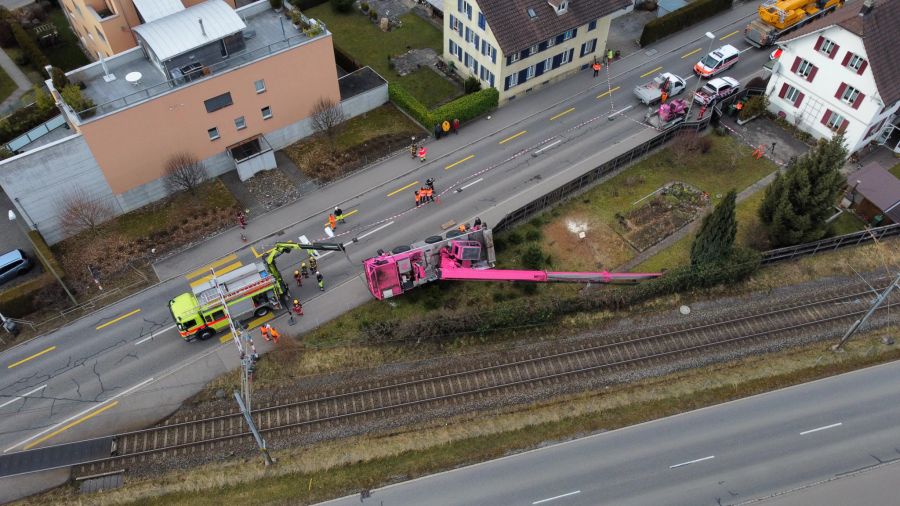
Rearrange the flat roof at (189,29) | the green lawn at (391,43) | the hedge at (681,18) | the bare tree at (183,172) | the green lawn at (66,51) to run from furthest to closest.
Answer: the hedge at (681,18) → the green lawn at (66,51) → the green lawn at (391,43) → the bare tree at (183,172) → the flat roof at (189,29)

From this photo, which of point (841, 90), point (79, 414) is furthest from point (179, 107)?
point (841, 90)

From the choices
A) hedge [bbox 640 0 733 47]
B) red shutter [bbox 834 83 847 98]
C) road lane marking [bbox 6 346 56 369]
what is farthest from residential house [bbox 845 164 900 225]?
road lane marking [bbox 6 346 56 369]

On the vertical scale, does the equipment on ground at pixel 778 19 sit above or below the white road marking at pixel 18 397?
above

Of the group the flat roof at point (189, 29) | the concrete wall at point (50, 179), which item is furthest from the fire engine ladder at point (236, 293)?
the flat roof at point (189, 29)

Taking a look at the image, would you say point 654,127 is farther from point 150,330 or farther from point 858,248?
point 150,330

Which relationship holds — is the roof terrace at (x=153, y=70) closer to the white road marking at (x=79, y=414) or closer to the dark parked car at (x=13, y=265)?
the dark parked car at (x=13, y=265)

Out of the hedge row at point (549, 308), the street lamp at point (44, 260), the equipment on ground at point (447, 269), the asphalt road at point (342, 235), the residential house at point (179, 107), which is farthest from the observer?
the residential house at point (179, 107)

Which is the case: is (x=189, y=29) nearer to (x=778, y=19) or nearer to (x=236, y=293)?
(x=236, y=293)
